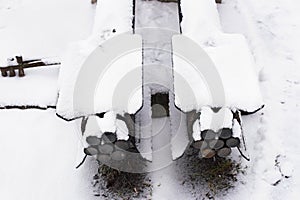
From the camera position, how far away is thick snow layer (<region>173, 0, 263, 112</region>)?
5773 mm

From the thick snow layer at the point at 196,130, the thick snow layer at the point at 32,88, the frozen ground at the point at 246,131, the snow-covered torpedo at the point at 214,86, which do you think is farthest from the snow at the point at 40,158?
the snow-covered torpedo at the point at 214,86

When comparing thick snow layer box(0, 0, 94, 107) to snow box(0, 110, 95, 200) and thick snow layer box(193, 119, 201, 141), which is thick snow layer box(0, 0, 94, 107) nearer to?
snow box(0, 110, 95, 200)

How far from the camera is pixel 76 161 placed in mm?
6301

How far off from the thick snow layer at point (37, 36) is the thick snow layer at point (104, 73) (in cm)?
103

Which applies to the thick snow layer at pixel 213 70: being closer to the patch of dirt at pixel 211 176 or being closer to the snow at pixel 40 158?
the patch of dirt at pixel 211 176

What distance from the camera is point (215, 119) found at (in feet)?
18.5

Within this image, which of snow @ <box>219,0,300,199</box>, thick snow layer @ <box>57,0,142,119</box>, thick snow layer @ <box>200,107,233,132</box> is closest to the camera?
thick snow layer @ <box>200,107,233,132</box>

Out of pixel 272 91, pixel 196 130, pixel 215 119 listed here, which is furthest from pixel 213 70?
pixel 272 91

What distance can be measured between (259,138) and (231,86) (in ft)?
3.06

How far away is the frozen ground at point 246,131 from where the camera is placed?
5.98 m

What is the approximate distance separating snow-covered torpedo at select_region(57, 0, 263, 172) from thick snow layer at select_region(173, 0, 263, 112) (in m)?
0.01

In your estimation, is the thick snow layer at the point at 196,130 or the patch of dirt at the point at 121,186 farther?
the patch of dirt at the point at 121,186

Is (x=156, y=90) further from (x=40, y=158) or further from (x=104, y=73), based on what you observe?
(x=40, y=158)

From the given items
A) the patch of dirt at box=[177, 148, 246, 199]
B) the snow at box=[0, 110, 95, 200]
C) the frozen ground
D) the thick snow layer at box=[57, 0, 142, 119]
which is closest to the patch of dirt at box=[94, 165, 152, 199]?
the frozen ground
